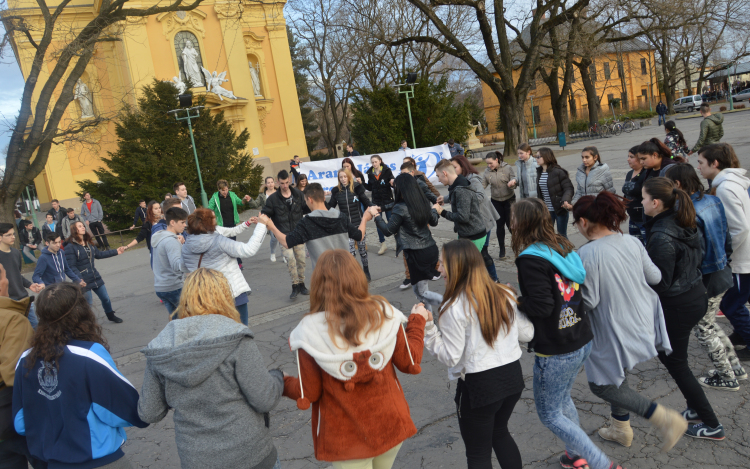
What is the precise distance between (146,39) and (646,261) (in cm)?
2979

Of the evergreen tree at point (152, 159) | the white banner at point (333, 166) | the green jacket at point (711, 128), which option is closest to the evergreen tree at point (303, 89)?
the evergreen tree at point (152, 159)

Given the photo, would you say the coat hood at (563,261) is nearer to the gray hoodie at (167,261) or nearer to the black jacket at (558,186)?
the gray hoodie at (167,261)

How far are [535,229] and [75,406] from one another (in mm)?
2580

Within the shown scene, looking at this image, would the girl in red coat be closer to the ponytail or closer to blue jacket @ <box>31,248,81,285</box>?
the ponytail

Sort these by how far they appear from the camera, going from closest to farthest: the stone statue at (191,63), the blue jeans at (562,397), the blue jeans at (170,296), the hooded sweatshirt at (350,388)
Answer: the hooded sweatshirt at (350,388)
the blue jeans at (562,397)
the blue jeans at (170,296)
the stone statue at (191,63)

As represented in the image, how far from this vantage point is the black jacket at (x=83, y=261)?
7.51 metres

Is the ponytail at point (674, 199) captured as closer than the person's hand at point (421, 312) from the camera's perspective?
No

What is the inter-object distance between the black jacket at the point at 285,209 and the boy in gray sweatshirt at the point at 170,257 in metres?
2.16

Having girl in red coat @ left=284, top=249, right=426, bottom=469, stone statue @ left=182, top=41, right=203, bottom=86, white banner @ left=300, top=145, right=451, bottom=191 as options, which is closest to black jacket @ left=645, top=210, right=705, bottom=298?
girl in red coat @ left=284, top=249, right=426, bottom=469

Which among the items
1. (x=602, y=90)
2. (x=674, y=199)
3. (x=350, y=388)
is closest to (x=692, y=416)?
(x=674, y=199)

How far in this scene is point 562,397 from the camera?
302cm

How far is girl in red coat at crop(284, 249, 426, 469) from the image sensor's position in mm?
2369

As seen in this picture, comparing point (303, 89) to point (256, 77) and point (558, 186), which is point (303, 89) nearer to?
point (256, 77)

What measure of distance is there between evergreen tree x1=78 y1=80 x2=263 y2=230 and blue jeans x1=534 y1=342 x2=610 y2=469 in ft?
60.0
